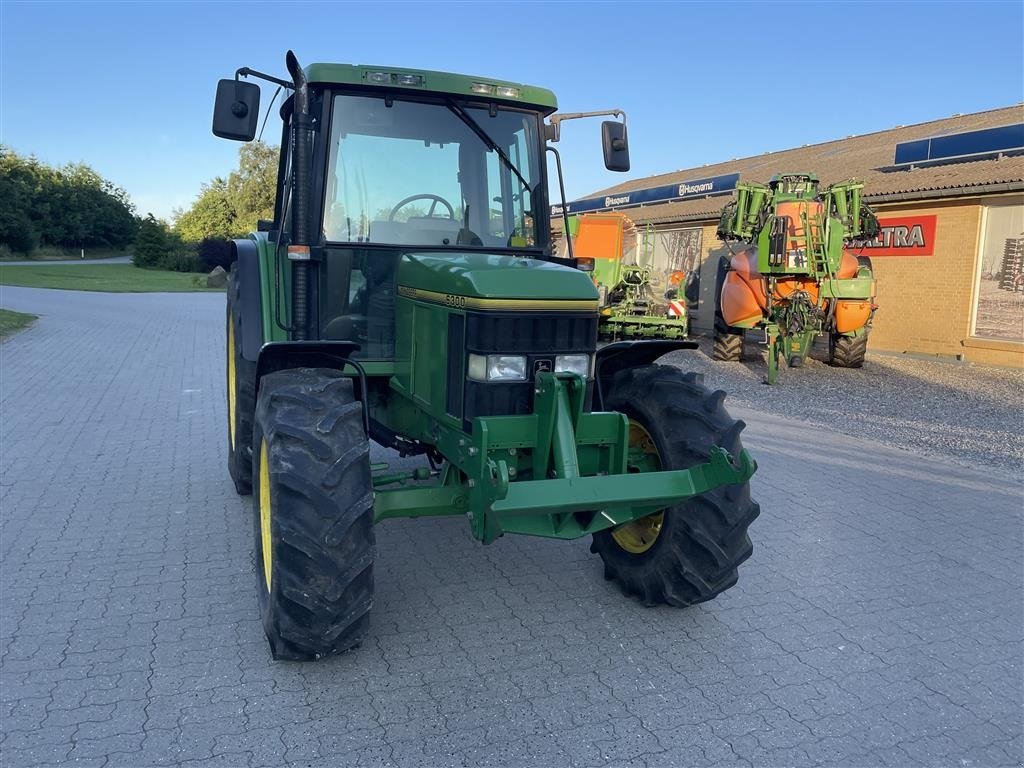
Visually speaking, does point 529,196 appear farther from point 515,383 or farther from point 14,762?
point 14,762

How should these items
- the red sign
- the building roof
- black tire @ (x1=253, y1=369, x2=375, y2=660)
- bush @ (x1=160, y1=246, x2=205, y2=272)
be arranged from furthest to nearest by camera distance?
bush @ (x1=160, y1=246, x2=205, y2=272), the red sign, the building roof, black tire @ (x1=253, y1=369, x2=375, y2=660)

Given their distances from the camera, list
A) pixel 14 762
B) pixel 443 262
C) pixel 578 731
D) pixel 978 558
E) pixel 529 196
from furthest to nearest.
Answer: pixel 978 558, pixel 529 196, pixel 443 262, pixel 578 731, pixel 14 762

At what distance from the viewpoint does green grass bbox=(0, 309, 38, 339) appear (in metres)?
14.0

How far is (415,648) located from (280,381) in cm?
135

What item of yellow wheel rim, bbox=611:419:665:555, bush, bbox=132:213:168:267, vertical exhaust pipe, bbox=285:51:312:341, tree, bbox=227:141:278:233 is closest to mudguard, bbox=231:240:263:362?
vertical exhaust pipe, bbox=285:51:312:341

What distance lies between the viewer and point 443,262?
3.81m

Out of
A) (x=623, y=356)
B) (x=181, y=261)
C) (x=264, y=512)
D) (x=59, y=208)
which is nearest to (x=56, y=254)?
(x=59, y=208)

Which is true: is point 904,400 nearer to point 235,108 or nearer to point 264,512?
point 264,512

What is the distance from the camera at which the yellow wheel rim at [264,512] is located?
3.54 metres

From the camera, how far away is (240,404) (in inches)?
196

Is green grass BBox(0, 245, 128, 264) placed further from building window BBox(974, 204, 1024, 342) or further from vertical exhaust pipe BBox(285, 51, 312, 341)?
vertical exhaust pipe BBox(285, 51, 312, 341)

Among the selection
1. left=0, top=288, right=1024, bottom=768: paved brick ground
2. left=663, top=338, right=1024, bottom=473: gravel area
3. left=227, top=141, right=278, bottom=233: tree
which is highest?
left=227, top=141, right=278, bottom=233: tree

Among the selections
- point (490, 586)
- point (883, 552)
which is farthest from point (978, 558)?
point (490, 586)

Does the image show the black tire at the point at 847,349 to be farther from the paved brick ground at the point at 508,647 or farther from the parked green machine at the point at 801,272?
the paved brick ground at the point at 508,647
